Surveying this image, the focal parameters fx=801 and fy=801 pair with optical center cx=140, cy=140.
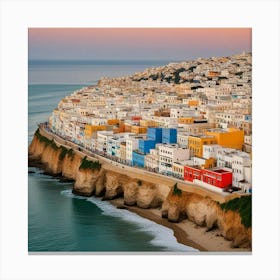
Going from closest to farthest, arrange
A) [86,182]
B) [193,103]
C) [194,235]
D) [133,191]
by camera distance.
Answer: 1. [194,235]
2. [133,191]
3. [86,182]
4. [193,103]

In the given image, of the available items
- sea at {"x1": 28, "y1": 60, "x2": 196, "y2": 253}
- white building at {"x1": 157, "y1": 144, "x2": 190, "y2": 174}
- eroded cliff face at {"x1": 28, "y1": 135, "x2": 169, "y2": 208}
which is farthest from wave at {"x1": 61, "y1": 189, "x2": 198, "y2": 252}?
white building at {"x1": 157, "y1": 144, "x2": 190, "y2": 174}

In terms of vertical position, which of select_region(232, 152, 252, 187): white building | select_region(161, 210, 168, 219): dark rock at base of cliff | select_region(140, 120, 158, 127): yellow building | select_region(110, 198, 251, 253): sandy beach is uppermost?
select_region(140, 120, 158, 127): yellow building

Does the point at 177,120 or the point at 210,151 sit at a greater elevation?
the point at 177,120

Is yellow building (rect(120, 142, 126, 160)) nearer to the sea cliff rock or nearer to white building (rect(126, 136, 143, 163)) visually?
white building (rect(126, 136, 143, 163))

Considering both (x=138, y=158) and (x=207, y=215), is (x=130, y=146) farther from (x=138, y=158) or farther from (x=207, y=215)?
(x=207, y=215)

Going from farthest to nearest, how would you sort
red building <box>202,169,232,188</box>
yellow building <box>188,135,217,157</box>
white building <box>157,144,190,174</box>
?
1. yellow building <box>188,135,217,157</box>
2. white building <box>157,144,190,174</box>
3. red building <box>202,169,232,188</box>

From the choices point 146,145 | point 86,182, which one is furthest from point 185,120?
point 86,182
